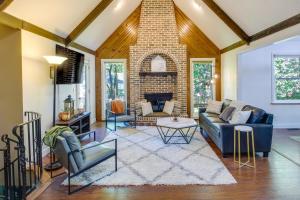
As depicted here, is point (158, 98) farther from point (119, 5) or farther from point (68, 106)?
point (68, 106)

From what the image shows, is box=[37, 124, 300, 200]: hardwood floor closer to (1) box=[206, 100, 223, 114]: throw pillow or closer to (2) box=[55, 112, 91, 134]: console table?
(2) box=[55, 112, 91, 134]: console table

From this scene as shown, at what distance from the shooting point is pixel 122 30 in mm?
8805

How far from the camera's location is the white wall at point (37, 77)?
4367 millimetres

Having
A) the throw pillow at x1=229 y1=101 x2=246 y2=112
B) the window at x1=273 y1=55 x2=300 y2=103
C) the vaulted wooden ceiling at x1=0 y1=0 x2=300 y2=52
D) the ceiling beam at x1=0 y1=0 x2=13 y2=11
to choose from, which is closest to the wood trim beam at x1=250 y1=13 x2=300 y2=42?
the vaulted wooden ceiling at x1=0 y1=0 x2=300 y2=52

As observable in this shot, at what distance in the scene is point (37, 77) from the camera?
15.6ft

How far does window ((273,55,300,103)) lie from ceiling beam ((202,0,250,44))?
1.62 m

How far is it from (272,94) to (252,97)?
60 centimetres

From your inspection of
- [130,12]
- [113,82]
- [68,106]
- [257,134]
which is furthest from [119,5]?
[257,134]

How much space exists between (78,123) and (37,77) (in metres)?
1.62

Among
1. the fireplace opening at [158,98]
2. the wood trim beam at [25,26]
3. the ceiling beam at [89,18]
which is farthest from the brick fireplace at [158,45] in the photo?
the wood trim beam at [25,26]

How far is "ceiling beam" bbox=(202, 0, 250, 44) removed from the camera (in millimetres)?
6211

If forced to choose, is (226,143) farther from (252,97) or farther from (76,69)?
(76,69)

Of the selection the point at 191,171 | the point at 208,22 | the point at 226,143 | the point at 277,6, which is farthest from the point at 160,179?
the point at 208,22

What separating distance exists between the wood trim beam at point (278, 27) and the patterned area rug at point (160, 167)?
2.77 m
